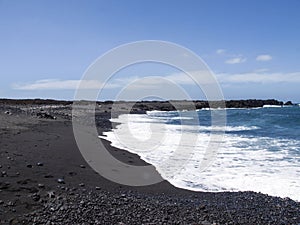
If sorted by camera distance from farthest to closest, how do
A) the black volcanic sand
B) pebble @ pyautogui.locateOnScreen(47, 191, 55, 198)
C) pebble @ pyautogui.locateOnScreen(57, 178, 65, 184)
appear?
pebble @ pyautogui.locateOnScreen(57, 178, 65, 184)
pebble @ pyautogui.locateOnScreen(47, 191, 55, 198)
the black volcanic sand

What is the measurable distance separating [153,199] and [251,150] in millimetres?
9551

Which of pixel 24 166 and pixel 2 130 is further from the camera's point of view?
pixel 2 130

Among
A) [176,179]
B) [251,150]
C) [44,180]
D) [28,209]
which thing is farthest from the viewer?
[251,150]

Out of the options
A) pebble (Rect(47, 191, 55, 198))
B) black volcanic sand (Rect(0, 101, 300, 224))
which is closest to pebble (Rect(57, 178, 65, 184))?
black volcanic sand (Rect(0, 101, 300, 224))

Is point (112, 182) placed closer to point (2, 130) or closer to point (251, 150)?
point (2, 130)

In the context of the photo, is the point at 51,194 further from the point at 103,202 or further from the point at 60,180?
the point at 60,180

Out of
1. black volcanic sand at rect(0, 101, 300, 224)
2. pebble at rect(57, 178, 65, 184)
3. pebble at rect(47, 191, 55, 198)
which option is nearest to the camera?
black volcanic sand at rect(0, 101, 300, 224)

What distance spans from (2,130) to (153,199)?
9.74 metres

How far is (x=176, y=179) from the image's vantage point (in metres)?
9.70

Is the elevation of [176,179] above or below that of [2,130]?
below

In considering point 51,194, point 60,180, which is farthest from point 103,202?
point 60,180

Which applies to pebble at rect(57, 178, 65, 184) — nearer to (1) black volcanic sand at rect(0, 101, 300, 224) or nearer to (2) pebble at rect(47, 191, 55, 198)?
(1) black volcanic sand at rect(0, 101, 300, 224)

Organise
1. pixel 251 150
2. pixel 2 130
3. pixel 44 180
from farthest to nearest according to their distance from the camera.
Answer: pixel 251 150 < pixel 2 130 < pixel 44 180

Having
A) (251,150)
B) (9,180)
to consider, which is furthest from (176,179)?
(251,150)
